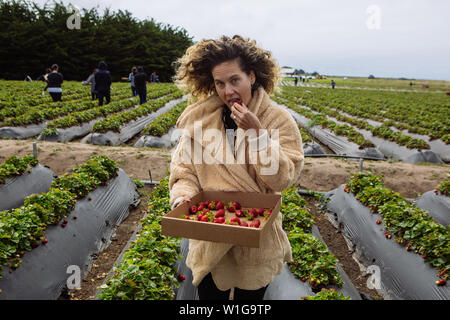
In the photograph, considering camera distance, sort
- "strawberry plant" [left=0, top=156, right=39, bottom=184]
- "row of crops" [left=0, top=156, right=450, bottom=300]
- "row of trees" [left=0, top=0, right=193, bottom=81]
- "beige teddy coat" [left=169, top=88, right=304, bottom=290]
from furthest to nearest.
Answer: "row of trees" [left=0, top=0, right=193, bottom=81] → "strawberry plant" [left=0, top=156, right=39, bottom=184] → "row of crops" [left=0, top=156, right=450, bottom=300] → "beige teddy coat" [left=169, top=88, right=304, bottom=290]

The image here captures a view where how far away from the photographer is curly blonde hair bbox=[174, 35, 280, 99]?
6.66 ft

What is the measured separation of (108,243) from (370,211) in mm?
4639

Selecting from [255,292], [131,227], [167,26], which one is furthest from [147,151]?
[167,26]

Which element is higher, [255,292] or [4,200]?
[255,292]

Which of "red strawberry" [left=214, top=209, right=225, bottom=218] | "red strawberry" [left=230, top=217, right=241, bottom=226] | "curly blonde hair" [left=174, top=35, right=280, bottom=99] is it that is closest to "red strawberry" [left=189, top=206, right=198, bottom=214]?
"red strawberry" [left=214, top=209, right=225, bottom=218]

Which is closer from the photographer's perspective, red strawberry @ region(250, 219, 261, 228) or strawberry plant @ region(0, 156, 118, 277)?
red strawberry @ region(250, 219, 261, 228)

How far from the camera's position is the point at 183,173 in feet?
7.14

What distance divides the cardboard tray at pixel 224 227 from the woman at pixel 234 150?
57 mm

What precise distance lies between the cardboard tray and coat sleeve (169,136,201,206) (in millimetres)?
81

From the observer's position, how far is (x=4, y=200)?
563cm

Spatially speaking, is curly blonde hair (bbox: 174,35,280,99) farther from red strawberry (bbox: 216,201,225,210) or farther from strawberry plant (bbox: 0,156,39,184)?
strawberry plant (bbox: 0,156,39,184)

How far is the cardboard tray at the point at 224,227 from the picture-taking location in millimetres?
1732

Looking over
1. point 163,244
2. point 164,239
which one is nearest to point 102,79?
point 164,239

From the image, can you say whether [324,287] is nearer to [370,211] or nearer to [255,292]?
[255,292]
